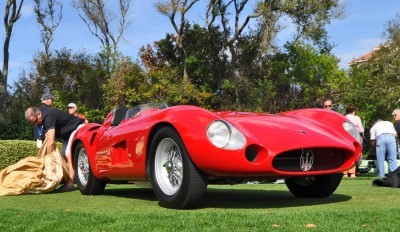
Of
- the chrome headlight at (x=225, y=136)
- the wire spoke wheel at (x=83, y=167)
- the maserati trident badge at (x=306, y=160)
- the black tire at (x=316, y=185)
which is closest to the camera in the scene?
the chrome headlight at (x=225, y=136)

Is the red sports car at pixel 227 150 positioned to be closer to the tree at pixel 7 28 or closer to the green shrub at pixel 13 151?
the green shrub at pixel 13 151

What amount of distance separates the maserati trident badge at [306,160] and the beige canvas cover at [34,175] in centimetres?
415

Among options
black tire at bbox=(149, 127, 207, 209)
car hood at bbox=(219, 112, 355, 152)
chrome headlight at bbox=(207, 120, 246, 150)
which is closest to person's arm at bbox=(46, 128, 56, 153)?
black tire at bbox=(149, 127, 207, 209)

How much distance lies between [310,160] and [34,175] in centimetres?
432

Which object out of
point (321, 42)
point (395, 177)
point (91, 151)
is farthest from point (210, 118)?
point (321, 42)

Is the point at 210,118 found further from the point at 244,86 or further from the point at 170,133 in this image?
the point at 244,86

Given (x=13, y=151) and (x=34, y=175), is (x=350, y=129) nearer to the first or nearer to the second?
(x=34, y=175)

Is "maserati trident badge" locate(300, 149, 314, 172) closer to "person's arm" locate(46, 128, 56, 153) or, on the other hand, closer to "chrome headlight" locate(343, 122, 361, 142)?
"chrome headlight" locate(343, 122, 361, 142)

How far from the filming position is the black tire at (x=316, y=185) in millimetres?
5992

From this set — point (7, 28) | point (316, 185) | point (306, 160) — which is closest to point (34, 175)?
point (316, 185)

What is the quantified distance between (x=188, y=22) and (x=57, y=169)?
1162 inches

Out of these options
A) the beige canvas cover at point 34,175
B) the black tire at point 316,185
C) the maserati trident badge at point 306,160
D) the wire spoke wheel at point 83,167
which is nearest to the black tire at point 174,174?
the maserati trident badge at point 306,160

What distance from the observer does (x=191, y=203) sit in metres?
5.04

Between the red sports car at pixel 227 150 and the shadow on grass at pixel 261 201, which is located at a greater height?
the red sports car at pixel 227 150
